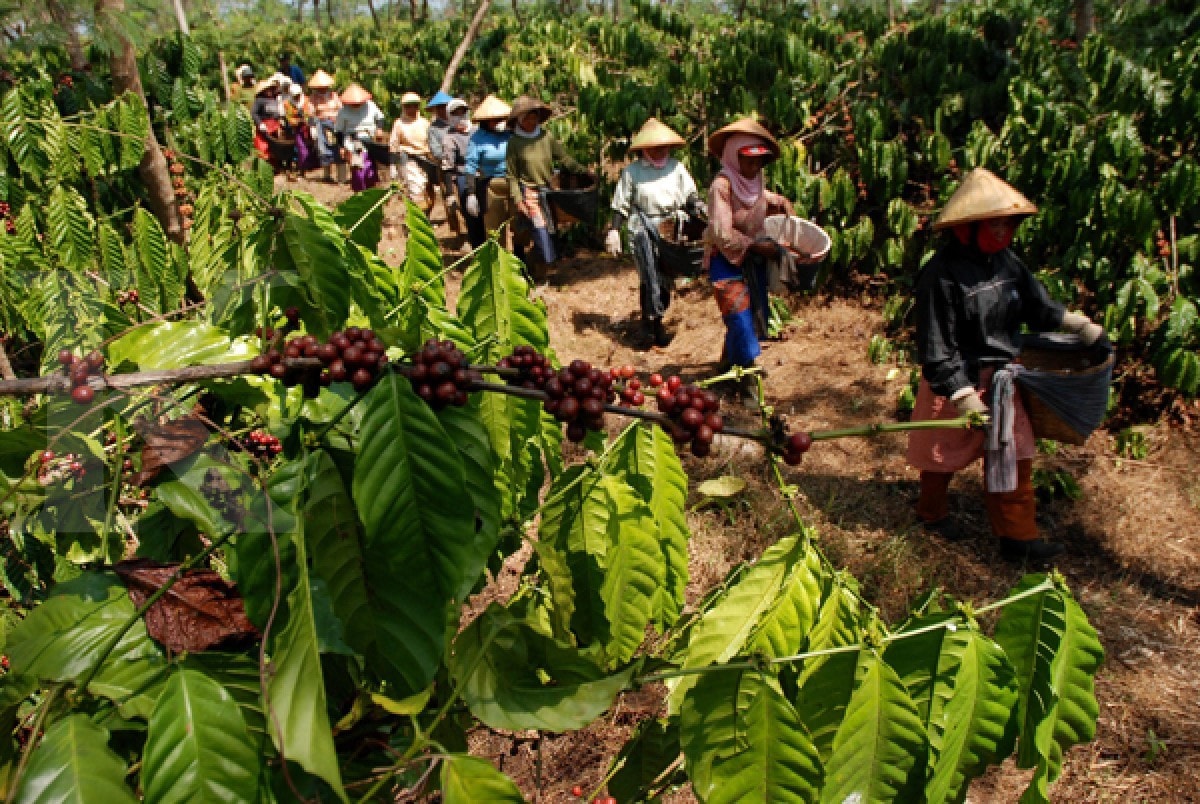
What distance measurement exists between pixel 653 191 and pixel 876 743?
5364 millimetres

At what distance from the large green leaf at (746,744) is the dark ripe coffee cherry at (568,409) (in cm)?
38

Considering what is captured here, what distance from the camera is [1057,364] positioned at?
3.59 meters

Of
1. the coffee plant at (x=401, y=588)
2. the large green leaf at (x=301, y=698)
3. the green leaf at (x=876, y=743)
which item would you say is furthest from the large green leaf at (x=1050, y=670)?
the large green leaf at (x=301, y=698)

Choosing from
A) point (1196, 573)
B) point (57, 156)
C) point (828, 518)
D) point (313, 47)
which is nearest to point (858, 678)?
point (828, 518)

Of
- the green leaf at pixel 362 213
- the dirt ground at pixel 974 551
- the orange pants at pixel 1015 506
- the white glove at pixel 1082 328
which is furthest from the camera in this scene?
the orange pants at pixel 1015 506

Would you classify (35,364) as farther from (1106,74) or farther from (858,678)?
(1106,74)

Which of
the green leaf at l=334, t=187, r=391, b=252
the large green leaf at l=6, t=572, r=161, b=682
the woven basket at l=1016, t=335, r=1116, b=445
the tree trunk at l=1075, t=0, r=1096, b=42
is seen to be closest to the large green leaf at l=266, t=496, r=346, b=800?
the large green leaf at l=6, t=572, r=161, b=682

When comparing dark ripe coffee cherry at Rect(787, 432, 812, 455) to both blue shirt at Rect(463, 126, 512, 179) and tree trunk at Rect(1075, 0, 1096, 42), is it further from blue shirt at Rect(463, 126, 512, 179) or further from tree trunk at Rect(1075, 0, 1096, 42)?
tree trunk at Rect(1075, 0, 1096, 42)

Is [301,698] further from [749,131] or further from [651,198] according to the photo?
[651,198]

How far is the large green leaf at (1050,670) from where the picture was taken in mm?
1027

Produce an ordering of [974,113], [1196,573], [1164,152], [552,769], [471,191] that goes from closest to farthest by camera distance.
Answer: [552,769] → [1196,573] → [1164,152] → [974,113] → [471,191]

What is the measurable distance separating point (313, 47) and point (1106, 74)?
21242 mm

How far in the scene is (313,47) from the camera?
72.3 feet

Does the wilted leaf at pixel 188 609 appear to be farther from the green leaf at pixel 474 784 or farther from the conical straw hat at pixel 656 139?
the conical straw hat at pixel 656 139
